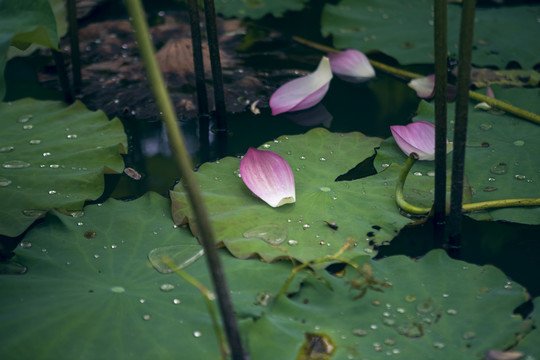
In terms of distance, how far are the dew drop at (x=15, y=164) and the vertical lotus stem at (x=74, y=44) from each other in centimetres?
56

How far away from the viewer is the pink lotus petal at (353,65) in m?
2.02

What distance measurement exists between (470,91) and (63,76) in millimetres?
1385

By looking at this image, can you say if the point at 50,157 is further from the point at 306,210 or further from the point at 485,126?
the point at 485,126

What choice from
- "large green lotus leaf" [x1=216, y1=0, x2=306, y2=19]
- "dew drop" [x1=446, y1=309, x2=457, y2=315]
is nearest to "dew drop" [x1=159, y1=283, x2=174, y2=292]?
"dew drop" [x1=446, y1=309, x2=457, y2=315]

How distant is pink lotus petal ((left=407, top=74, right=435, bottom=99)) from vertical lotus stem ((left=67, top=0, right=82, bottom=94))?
3.93 feet

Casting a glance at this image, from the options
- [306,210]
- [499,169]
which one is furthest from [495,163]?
[306,210]

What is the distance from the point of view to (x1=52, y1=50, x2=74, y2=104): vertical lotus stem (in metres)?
1.76

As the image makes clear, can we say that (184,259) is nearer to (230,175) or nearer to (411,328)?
(230,175)

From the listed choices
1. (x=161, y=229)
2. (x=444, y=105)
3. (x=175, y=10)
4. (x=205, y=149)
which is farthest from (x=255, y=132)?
(x=175, y=10)

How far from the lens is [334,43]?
222 cm

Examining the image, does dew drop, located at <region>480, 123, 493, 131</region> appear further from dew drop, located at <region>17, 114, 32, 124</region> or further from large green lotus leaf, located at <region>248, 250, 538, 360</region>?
dew drop, located at <region>17, 114, 32, 124</region>

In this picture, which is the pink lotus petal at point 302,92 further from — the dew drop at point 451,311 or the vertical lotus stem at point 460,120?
the dew drop at point 451,311

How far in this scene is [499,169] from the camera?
1.44 m

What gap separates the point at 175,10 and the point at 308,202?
65.9 inches
